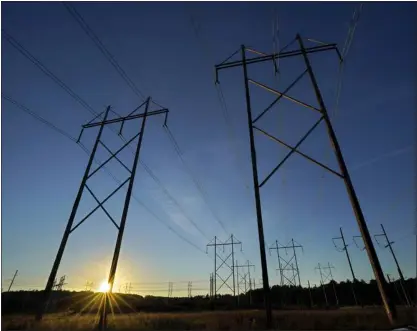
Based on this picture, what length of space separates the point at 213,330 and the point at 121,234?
18.5 feet

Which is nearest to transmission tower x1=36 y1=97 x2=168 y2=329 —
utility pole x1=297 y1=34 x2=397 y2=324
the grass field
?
the grass field

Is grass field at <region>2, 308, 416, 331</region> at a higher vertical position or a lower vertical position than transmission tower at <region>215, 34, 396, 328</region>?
lower

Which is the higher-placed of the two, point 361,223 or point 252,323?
point 361,223

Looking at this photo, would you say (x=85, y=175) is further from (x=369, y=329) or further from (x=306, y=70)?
(x=369, y=329)

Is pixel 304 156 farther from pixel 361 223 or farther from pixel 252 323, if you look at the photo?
pixel 252 323

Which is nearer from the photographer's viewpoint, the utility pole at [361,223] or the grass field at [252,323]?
the utility pole at [361,223]

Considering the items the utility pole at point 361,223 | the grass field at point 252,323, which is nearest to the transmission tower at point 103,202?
the grass field at point 252,323

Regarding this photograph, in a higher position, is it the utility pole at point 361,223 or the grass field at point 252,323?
the utility pole at point 361,223

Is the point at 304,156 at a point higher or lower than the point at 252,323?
higher

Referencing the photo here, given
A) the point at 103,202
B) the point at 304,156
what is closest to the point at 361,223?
the point at 304,156

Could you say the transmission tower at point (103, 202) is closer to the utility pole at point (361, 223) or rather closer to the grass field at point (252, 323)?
the grass field at point (252, 323)

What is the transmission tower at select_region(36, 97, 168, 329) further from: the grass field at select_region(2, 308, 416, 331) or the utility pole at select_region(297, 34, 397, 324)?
the utility pole at select_region(297, 34, 397, 324)

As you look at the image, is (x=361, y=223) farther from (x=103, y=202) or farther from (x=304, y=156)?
(x=103, y=202)

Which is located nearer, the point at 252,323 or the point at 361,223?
the point at 361,223
